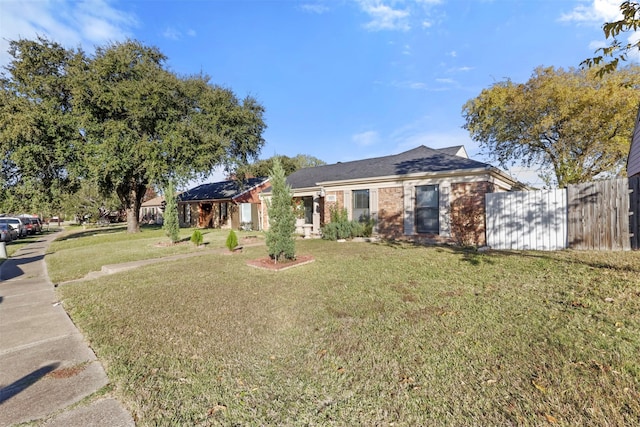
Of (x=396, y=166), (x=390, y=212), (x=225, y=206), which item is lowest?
(x=390, y=212)

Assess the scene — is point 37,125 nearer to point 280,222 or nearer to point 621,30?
point 280,222

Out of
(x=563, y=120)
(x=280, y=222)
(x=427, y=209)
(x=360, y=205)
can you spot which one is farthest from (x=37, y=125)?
(x=563, y=120)

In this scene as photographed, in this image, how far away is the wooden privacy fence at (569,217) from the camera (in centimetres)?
762

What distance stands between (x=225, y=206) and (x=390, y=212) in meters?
16.3

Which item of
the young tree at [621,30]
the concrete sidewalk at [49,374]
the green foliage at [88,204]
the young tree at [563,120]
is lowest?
the concrete sidewalk at [49,374]

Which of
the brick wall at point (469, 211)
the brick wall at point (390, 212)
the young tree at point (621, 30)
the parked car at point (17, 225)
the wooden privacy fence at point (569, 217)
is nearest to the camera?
the young tree at point (621, 30)

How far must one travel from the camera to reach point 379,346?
330 cm

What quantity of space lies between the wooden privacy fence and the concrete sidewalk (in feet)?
35.2

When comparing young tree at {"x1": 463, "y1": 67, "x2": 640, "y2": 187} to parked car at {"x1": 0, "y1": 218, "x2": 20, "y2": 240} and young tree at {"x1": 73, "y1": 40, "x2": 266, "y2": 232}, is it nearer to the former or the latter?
young tree at {"x1": 73, "y1": 40, "x2": 266, "y2": 232}

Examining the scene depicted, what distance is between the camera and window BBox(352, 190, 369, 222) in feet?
44.6

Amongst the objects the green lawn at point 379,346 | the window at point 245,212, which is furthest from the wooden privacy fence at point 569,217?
the window at point 245,212

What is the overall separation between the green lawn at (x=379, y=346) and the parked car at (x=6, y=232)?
17796mm

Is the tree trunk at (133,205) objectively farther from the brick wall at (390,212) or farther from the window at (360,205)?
the brick wall at (390,212)

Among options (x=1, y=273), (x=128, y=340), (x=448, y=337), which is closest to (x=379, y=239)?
(x=448, y=337)
